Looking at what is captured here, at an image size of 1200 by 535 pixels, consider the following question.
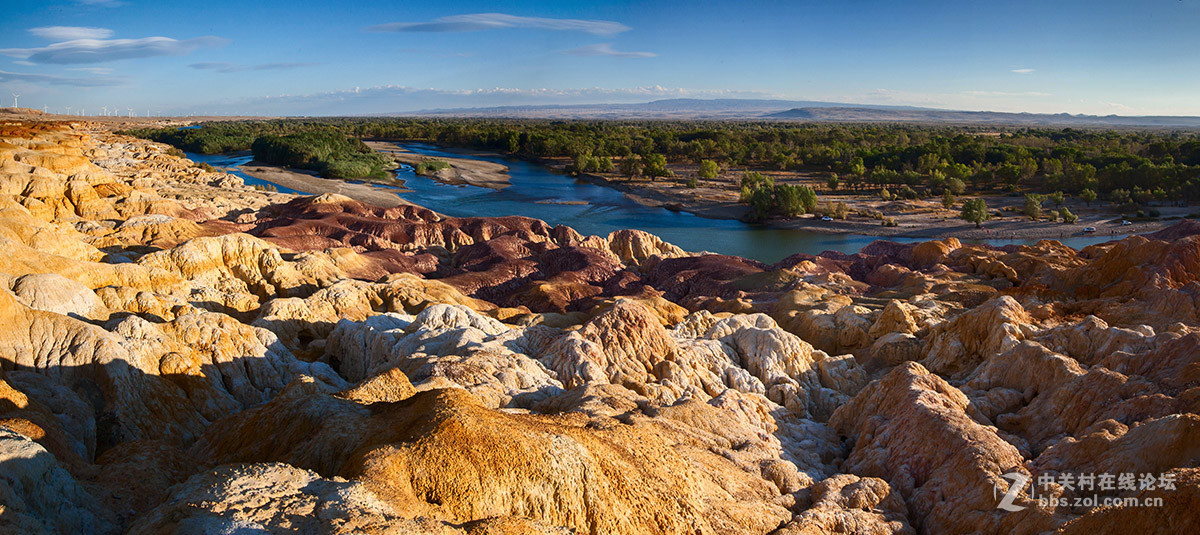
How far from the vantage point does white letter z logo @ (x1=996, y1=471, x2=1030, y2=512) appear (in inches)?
457

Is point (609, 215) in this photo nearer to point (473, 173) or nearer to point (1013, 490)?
point (473, 173)

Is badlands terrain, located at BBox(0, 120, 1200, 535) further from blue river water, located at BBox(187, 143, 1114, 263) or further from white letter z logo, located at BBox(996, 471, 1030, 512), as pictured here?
blue river water, located at BBox(187, 143, 1114, 263)

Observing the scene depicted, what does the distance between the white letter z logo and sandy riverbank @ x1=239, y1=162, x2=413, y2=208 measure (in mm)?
75879

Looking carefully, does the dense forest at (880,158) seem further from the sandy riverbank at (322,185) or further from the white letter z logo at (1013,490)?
the white letter z logo at (1013,490)

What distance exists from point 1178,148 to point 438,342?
137 metres

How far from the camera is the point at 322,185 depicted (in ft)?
324

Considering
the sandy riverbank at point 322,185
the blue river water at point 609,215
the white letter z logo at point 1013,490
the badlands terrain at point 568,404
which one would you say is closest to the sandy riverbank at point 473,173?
the blue river water at point 609,215

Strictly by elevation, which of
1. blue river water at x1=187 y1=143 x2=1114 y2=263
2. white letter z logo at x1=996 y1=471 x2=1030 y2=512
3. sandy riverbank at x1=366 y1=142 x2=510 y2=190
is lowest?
blue river water at x1=187 y1=143 x2=1114 y2=263

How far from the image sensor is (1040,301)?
26.8 meters

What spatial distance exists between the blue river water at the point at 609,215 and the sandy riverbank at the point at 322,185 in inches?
80.6

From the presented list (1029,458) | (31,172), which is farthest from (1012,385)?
(31,172)

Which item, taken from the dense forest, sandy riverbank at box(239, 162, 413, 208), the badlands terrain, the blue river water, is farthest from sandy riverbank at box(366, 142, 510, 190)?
the badlands terrain

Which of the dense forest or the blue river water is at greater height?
the dense forest

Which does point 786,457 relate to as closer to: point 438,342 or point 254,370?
point 438,342
